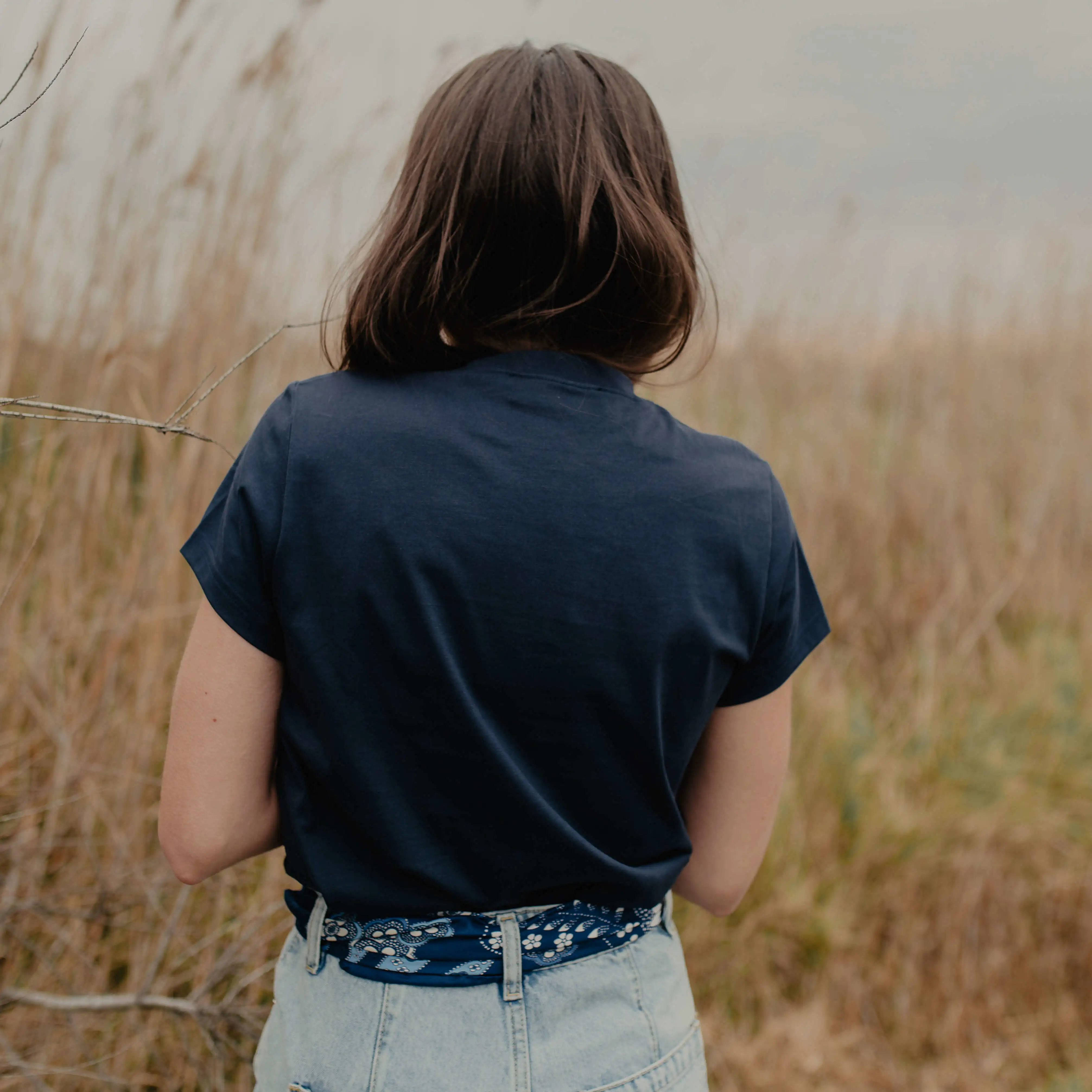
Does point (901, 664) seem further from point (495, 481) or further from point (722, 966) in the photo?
point (495, 481)

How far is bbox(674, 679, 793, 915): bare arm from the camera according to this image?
925 mm

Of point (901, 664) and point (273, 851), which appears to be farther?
point (901, 664)

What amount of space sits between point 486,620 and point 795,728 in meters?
2.08

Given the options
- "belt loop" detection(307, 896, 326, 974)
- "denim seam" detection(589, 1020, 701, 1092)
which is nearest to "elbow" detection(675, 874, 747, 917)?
"denim seam" detection(589, 1020, 701, 1092)

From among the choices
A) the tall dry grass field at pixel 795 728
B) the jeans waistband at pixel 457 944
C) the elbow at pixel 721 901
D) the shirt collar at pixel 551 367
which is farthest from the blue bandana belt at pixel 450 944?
the tall dry grass field at pixel 795 728

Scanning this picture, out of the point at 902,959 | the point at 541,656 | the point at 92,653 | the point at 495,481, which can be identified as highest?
the point at 495,481

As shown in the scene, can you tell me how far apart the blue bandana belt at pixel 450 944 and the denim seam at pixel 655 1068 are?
0.11 metres

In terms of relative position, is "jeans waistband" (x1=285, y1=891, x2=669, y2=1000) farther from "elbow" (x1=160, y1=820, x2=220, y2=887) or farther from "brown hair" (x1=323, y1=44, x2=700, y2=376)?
"brown hair" (x1=323, y1=44, x2=700, y2=376)

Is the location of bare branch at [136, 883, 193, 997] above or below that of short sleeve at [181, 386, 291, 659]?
below

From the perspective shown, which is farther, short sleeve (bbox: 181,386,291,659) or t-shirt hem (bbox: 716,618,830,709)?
t-shirt hem (bbox: 716,618,830,709)

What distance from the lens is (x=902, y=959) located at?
91.6 inches

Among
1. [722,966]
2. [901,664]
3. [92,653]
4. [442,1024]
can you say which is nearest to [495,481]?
[442,1024]

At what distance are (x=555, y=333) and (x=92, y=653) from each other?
4.01 ft

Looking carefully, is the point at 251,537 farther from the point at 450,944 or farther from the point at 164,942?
the point at 164,942
